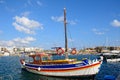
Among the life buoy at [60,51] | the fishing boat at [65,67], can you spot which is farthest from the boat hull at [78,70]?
the life buoy at [60,51]

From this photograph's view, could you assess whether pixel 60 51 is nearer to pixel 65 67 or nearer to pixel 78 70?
pixel 65 67

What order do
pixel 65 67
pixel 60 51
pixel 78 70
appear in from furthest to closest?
1. pixel 60 51
2. pixel 65 67
3. pixel 78 70

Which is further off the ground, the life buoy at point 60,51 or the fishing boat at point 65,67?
the life buoy at point 60,51

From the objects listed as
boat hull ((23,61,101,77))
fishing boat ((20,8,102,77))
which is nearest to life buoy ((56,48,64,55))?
fishing boat ((20,8,102,77))

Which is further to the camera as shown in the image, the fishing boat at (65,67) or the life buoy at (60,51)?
the life buoy at (60,51)

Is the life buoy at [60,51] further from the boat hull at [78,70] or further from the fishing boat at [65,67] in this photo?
the boat hull at [78,70]

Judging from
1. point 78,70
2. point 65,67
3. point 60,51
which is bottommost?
point 78,70

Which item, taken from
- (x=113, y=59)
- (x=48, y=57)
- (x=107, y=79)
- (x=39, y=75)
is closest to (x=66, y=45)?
(x=48, y=57)

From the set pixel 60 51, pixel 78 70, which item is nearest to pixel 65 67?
pixel 78 70

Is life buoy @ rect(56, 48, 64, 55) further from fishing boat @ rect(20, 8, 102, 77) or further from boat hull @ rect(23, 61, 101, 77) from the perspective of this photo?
boat hull @ rect(23, 61, 101, 77)

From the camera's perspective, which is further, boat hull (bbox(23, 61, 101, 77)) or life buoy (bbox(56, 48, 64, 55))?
life buoy (bbox(56, 48, 64, 55))

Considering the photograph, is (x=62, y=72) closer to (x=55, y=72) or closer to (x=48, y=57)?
(x=55, y=72)

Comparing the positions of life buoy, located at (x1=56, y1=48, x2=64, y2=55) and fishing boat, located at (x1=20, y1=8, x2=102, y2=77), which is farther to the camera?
life buoy, located at (x1=56, y1=48, x2=64, y2=55)

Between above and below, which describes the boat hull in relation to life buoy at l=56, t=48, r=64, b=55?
below
